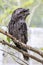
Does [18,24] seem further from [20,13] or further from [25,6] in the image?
[25,6]

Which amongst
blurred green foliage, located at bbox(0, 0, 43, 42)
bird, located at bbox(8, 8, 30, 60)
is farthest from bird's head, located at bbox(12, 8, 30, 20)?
blurred green foliage, located at bbox(0, 0, 43, 42)

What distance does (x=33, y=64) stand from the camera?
183 cm

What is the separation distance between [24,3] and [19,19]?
74 centimetres

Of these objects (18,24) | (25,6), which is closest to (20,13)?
(18,24)

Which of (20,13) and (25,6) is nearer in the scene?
(20,13)

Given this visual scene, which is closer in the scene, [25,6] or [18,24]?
[18,24]

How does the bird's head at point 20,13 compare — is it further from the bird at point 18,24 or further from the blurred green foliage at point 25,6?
the blurred green foliage at point 25,6

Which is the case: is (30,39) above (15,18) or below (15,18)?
below

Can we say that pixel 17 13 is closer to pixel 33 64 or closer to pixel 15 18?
pixel 15 18

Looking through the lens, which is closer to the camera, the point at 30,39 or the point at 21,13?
the point at 21,13

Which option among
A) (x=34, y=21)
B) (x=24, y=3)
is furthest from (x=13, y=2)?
(x=34, y=21)

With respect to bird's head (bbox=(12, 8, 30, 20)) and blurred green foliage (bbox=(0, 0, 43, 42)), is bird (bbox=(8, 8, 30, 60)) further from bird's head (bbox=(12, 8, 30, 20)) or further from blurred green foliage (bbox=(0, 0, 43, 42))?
blurred green foliage (bbox=(0, 0, 43, 42))

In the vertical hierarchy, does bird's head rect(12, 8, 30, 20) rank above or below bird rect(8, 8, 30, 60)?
above

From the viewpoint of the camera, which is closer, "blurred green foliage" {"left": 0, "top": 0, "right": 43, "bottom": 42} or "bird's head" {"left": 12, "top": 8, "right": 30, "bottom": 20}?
"bird's head" {"left": 12, "top": 8, "right": 30, "bottom": 20}
